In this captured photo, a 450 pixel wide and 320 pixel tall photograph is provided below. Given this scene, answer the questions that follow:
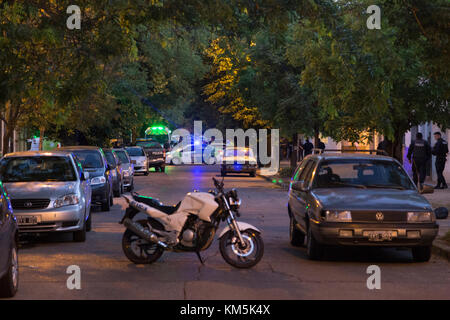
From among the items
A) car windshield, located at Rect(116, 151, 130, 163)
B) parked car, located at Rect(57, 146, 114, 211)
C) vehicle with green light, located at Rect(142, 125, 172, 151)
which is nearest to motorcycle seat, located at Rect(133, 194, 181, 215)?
parked car, located at Rect(57, 146, 114, 211)

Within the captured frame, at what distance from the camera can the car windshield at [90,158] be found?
73.0 feet

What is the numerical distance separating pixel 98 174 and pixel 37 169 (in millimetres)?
6016

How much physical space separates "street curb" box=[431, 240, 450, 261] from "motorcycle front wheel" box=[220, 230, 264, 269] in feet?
10.4

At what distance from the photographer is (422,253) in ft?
39.2

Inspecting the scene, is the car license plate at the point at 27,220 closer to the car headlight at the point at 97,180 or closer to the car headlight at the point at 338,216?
the car headlight at the point at 338,216

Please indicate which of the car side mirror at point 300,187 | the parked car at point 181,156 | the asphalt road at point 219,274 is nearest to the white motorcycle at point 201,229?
the asphalt road at point 219,274

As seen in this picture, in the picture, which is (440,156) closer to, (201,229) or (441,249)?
(441,249)

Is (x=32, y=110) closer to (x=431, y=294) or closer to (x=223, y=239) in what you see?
(x=223, y=239)

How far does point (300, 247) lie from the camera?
13.8 meters

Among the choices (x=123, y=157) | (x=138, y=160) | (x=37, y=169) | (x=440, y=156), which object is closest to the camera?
(x=37, y=169)

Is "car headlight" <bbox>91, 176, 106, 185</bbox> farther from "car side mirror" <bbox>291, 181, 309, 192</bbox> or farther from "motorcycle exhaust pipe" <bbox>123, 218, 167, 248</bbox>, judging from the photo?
"motorcycle exhaust pipe" <bbox>123, 218, 167, 248</bbox>

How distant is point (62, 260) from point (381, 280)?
4.78m

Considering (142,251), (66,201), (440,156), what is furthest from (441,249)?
(440,156)
